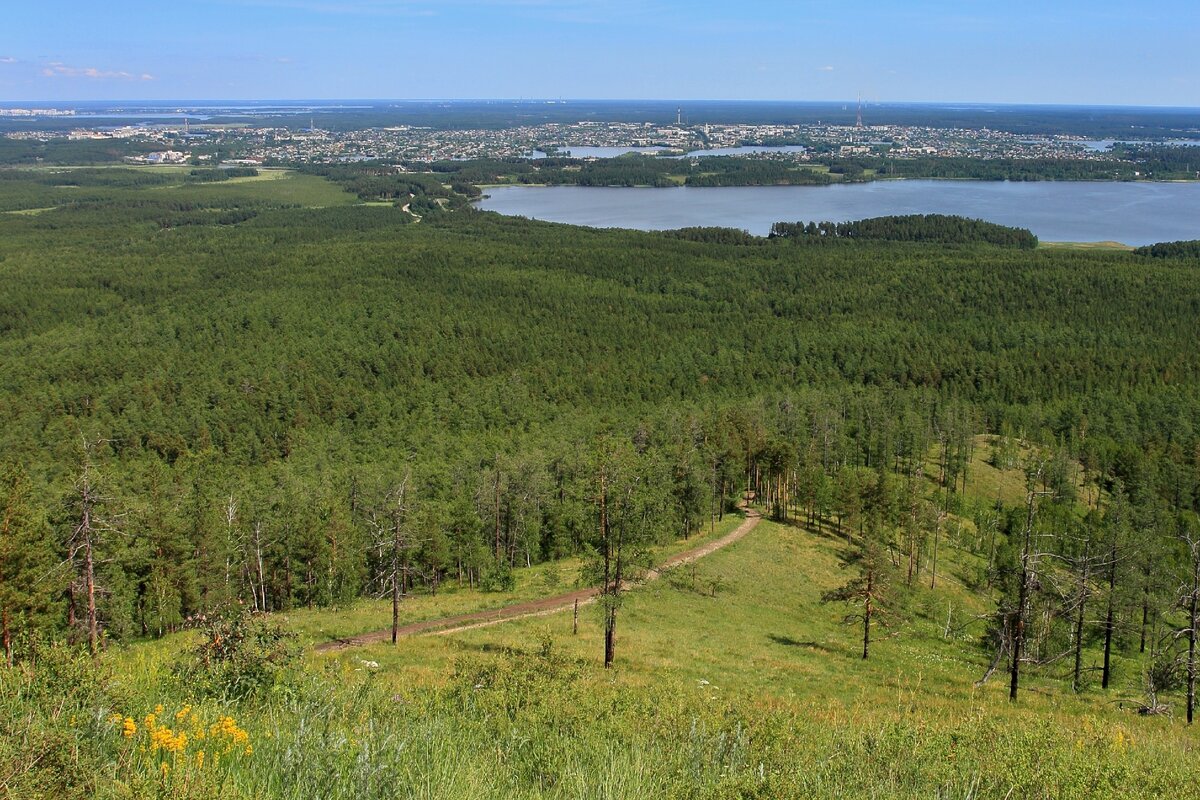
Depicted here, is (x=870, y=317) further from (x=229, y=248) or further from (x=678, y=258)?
(x=229, y=248)

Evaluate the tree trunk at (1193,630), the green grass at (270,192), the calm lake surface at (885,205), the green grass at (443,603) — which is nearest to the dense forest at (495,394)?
the green grass at (443,603)

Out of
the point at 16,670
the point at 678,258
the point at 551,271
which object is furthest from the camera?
the point at 678,258

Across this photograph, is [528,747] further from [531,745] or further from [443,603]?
[443,603]

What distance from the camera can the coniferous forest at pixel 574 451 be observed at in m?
8.34

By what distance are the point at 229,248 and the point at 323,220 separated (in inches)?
1063

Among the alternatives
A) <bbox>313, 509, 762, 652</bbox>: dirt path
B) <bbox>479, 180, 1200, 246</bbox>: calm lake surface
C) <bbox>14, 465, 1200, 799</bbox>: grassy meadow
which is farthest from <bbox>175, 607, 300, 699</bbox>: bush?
<bbox>479, 180, 1200, 246</bbox>: calm lake surface

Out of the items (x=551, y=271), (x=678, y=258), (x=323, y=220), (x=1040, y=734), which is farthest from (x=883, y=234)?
(x=1040, y=734)

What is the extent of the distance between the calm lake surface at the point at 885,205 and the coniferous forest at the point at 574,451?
26.2 metres

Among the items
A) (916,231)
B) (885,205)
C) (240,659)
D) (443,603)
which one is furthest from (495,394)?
(885,205)

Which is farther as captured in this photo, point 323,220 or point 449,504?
point 323,220

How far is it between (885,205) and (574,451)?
441 feet

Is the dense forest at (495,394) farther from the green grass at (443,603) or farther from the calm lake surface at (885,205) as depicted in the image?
the calm lake surface at (885,205)

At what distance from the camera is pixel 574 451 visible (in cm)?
4250

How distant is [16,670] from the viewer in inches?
242
